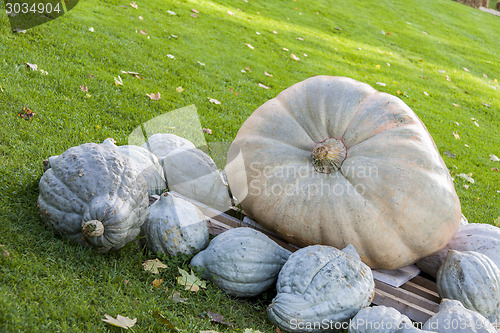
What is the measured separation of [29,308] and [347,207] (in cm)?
193

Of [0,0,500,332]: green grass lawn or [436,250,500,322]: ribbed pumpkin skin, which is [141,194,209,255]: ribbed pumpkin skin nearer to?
[0,0,500,332]: green grass lawn

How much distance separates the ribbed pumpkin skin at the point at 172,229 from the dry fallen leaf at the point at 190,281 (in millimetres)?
201

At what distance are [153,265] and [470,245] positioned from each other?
2.19 meters

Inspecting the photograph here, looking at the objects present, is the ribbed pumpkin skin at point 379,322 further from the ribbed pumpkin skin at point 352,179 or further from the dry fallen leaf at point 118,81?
the dry fallen leaf at point 118,81

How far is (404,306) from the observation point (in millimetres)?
2826

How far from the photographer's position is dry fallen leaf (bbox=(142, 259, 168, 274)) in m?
2.69

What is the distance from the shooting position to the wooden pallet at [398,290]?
2818mm

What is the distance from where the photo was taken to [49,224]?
8.63 feet

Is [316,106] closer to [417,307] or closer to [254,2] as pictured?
[417,307]

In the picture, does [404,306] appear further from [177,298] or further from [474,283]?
[177,298]

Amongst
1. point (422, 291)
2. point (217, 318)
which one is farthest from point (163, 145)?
point (422, 291)

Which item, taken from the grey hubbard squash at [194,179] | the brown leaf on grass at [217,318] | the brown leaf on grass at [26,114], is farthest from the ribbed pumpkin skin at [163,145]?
the brown leaf on grass at [217,318]

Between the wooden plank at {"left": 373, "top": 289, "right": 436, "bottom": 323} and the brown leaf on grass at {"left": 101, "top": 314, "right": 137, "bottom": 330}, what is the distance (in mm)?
1517

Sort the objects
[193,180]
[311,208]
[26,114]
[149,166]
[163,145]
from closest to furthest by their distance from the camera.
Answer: [311,208], [149,166], [193,180], [163,145], [26,114]
